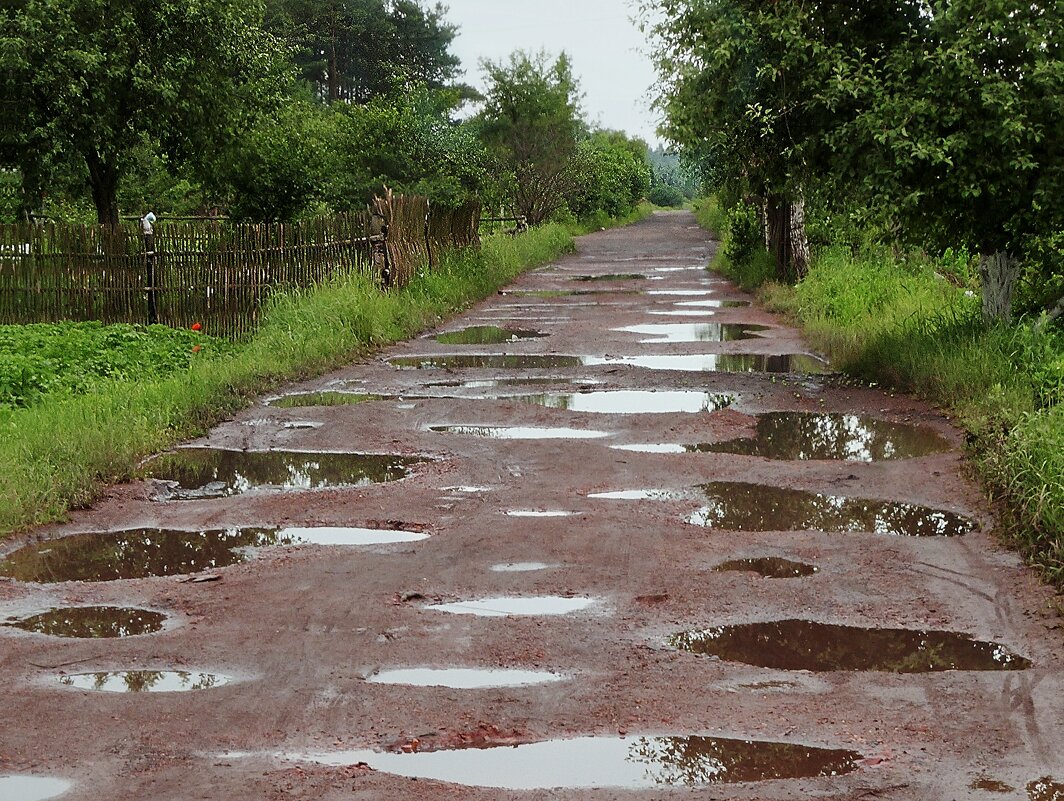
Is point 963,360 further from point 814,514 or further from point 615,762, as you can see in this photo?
point 615,762

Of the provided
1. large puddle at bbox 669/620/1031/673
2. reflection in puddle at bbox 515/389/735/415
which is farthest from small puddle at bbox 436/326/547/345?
large puddle at bbox 669/620/1031/673

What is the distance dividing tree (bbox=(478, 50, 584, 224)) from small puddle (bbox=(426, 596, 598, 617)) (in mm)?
35042

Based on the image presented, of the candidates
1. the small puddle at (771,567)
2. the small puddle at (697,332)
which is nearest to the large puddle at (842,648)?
the small puddle at (771,567)

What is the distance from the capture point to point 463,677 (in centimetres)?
512

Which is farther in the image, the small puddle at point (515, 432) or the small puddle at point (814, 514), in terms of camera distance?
the small puddle at point (515, 432)

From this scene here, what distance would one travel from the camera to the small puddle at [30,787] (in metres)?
4.10

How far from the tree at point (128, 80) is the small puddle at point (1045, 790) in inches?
703

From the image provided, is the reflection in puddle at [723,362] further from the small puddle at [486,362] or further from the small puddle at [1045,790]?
the small puddle at [1045,790]

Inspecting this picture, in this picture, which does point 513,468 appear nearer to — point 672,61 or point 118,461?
point 118,461

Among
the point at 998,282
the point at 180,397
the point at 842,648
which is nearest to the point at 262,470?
the point at 180,397

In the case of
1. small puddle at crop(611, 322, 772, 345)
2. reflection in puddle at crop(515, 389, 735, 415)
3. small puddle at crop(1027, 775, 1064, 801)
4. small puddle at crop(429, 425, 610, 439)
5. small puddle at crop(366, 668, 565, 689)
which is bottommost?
small puddle at crop(1027, 775, 1064, 801)

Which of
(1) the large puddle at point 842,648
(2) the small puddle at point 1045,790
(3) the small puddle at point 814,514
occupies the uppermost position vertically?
(3) the small puddle at point 814,514

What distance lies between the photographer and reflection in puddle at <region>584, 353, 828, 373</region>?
46.3 feet

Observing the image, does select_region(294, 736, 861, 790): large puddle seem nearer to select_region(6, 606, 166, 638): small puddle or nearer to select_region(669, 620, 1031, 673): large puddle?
select_region(669, 620, 1031, 673): large puddle
